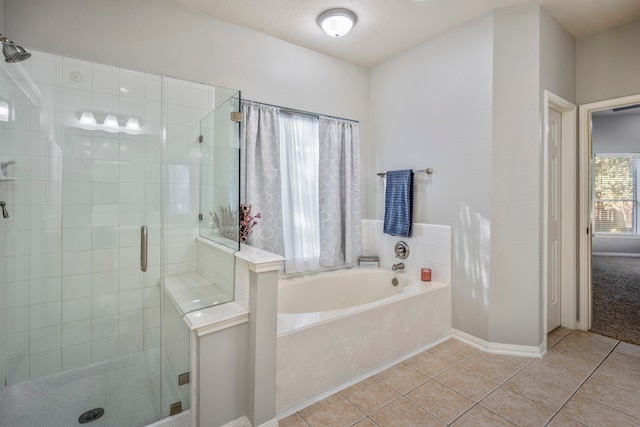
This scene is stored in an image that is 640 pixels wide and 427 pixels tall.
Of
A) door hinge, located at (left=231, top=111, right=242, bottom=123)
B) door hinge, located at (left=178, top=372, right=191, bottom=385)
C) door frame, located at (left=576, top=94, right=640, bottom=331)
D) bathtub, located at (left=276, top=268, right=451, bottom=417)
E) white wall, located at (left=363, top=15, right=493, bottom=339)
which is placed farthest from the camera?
door frame, located at (left=576, top=94, right=640, bottom=331)

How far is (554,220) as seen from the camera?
2.74 meters

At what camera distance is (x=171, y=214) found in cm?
215

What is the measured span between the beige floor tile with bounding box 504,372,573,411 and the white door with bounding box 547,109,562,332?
905mm

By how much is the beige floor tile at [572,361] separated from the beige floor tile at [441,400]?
977mm

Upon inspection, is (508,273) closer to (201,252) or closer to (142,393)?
(201,252)

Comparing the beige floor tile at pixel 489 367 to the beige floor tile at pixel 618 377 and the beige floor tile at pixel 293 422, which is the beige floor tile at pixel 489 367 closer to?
the beige floor tile at pixel 618 377

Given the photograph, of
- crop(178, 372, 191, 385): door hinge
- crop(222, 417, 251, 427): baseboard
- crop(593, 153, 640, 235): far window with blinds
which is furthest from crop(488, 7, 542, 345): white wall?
crop(593, 153, 640, 235): far window with blinds

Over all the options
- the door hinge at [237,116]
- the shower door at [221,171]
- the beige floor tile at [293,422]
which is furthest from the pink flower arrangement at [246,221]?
the beige floor tile at [293,422]

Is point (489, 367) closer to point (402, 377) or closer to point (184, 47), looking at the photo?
point (402, 377)

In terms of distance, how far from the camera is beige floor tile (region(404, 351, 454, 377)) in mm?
2189

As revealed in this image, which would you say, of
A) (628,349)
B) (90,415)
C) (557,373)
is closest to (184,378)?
(90,415)

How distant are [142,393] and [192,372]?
0.50m

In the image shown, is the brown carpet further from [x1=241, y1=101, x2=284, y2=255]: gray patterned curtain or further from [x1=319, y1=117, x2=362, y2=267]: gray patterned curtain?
[x1=241, y1=101, x2=284, y2=255]: gray patterned curtain

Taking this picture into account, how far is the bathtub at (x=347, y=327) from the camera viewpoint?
1.80 m
